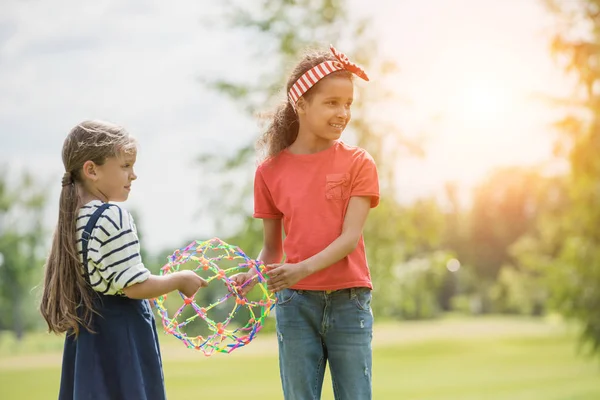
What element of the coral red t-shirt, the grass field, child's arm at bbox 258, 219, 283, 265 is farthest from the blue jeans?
the grass field

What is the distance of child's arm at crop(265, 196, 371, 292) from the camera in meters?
2.89

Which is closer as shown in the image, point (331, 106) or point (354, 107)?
point (331, 106)

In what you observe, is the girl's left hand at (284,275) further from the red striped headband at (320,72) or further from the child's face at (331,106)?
the red striped headband at (320,72)

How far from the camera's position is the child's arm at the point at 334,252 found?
2895 mm

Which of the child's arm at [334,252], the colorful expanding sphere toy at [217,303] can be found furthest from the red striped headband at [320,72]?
the colorful expanding sphere toy at [217,303]

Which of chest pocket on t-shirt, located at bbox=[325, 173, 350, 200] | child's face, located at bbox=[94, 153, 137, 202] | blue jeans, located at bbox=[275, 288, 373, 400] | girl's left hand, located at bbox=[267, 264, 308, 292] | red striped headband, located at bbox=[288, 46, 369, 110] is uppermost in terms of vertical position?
red striped headband, located at bbox=[288, 46, 369, 110]

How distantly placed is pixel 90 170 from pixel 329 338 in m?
1.18

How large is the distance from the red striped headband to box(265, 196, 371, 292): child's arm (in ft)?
1.65

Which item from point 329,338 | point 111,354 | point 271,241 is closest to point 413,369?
point 271,241

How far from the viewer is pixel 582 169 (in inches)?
426

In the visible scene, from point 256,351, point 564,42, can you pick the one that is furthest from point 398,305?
point 256,351

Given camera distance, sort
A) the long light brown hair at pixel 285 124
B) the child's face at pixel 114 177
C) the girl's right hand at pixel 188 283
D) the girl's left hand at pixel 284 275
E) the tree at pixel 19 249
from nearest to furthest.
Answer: the girl's left hand at pixel 284 275
the girl's right hand at pixel 188 283
the child's face at pixel 114 177
the long light brown hair at pixel 285 124
the tree at pixel 19 249

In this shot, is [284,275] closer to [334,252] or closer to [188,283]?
[334,252]

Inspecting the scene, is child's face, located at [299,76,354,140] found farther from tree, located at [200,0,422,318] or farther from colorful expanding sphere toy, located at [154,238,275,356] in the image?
tree, located at [200,0,422,318]
